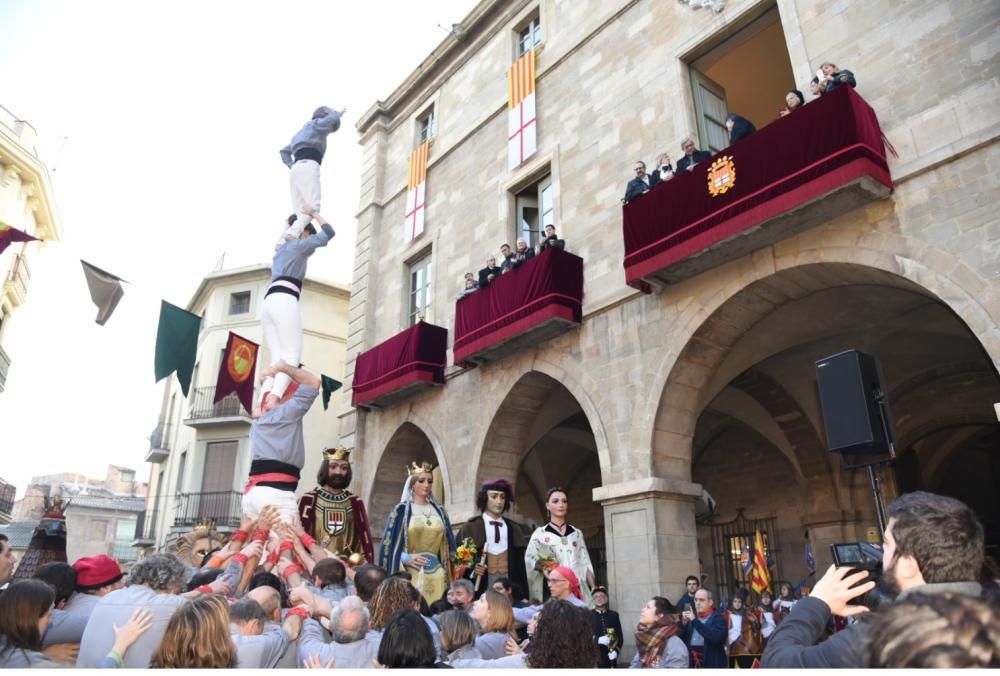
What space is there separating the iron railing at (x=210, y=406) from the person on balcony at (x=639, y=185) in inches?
621

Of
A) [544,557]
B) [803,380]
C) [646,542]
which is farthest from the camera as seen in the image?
[803,380]

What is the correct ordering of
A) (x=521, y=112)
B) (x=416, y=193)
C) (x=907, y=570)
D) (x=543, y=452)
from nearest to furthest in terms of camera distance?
(x=907, y=570), (x=521, y=112), (x=416, y=193), (x=543, y=452)

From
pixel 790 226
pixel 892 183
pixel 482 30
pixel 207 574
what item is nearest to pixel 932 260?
pixel 892 183

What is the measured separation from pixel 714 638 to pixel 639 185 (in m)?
5.48

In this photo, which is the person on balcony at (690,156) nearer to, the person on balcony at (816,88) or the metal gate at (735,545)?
the person on balcony at (816,88)

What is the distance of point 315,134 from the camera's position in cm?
A: 857

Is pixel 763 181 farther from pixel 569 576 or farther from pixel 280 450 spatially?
pixel 280 450

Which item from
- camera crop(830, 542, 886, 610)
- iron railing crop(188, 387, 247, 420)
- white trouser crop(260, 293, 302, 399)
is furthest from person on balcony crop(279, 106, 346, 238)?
iron railing crop(188, 387, 247, 420)

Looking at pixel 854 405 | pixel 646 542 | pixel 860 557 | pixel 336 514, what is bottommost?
pixel 860 557

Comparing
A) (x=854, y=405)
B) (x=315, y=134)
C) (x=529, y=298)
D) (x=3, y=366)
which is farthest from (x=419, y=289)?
(x=3, y=366)

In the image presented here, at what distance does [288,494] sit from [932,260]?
21.3 feet

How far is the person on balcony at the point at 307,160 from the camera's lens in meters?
8.30

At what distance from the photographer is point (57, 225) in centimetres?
1820

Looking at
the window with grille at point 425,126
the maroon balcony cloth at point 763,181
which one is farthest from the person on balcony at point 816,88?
the window with grille at point 425,126
